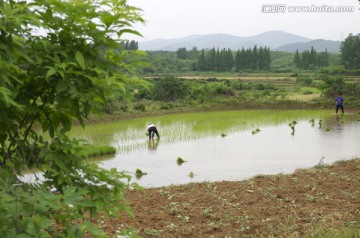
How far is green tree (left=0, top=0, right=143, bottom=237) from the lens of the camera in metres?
2.36

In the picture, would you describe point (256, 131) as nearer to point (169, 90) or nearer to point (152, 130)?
point (152, 130)

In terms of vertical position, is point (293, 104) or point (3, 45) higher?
point (3, 45)

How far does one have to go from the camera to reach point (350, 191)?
322 inches

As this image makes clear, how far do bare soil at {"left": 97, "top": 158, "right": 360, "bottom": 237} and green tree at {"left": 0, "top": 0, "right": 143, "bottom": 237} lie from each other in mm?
3312

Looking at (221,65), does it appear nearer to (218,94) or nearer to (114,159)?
(218,94)

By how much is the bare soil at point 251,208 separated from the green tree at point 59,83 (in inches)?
130

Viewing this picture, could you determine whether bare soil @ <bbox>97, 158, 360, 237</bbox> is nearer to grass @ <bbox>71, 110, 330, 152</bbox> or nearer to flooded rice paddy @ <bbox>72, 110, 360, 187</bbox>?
flooded rice paddy @ <bbox>72, 110, 360, 187</bbox>

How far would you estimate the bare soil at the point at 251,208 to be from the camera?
6.01 m

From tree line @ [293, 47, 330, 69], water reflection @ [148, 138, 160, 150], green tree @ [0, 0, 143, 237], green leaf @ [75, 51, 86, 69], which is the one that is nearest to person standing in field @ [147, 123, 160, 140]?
water reflection @ [148, 138, 160, 150]

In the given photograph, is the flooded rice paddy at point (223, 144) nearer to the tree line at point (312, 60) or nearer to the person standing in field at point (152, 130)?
the person standing in field at point (152, 130)

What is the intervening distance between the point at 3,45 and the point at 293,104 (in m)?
28.7

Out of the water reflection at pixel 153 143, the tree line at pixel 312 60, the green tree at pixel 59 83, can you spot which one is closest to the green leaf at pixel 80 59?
the green tree at pixel 59 83

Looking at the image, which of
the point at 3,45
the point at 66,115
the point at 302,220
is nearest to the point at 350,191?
the point at 302,220

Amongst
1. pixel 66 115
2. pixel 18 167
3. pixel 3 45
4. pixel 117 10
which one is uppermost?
pixel 117 10
